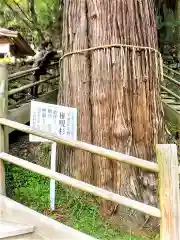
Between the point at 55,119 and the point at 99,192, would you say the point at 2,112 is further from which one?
the point at 99,192

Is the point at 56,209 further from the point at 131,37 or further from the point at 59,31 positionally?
the point at 59,31

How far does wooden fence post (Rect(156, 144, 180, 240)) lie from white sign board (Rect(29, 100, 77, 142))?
78.7 inches

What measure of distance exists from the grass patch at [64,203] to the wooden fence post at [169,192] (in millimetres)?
1360

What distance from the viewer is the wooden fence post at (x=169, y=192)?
2.97 metres

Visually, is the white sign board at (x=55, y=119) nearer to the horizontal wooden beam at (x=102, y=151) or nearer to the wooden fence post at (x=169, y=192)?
the horizontal wooden beam at (x=102, y=151)

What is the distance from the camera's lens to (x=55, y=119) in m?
4.88

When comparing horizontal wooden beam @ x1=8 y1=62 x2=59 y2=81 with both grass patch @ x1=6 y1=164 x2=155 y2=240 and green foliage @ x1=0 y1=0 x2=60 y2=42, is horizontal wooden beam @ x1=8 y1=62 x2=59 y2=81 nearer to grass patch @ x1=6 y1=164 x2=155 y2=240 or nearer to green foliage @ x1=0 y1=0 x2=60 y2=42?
grass patch @ x1=6 y1=164 x2=155 y2=240

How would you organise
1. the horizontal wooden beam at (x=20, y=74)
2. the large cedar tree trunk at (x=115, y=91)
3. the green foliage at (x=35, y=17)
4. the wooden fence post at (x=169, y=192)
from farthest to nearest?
the green foliage at (x=35, y=17) → the horizontal wooden beam at (x=20, y=74) → the large cedar tree trunk at (x=115, y=91) → the wooden fence post at (x=169, y=192)

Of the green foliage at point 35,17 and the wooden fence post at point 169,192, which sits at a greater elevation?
the green foliage at point 35,17

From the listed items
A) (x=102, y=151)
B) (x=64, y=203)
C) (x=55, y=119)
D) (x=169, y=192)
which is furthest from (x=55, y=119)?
(x=169, y=192)

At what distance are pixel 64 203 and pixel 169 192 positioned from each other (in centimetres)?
214

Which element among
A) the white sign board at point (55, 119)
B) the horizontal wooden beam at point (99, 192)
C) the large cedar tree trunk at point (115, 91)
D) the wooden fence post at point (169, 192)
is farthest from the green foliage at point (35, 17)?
the wooden fence post at point (169, 192)

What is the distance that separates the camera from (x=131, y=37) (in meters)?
4.95

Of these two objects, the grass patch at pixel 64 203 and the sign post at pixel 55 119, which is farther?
the sign post at pixel 55 119
